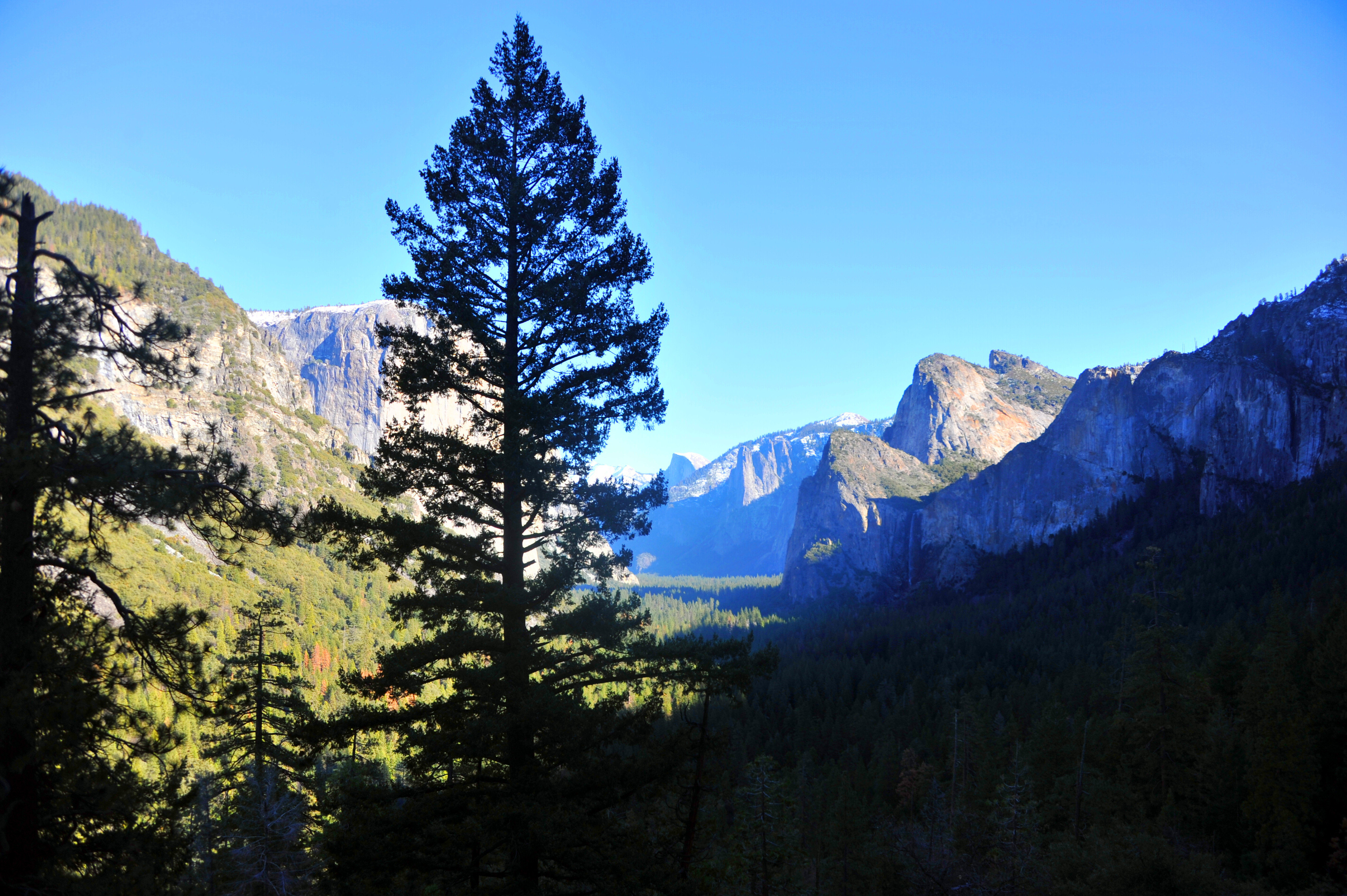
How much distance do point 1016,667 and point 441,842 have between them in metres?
91.4

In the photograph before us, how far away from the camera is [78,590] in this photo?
7754mm

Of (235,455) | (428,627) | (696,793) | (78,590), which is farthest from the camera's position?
(696,793)

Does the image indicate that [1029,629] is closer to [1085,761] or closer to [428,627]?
[1085,761]

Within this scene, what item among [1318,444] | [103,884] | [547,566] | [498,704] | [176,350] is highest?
[1318,444]

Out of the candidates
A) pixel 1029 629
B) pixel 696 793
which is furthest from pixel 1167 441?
pixel 696 793

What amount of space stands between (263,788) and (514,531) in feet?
46.9

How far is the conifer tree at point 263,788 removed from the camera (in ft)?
58.6

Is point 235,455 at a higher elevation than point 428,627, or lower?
higher

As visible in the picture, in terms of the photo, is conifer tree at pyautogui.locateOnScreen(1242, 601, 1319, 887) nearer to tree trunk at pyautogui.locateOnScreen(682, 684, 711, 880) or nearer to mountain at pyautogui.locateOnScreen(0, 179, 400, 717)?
tree trunk at pyautogui.locateOnScreen(682, 684, 711, 880)

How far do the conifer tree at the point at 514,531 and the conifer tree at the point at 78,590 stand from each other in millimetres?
2237

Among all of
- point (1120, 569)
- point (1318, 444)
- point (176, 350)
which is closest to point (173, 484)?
point (176, 350)

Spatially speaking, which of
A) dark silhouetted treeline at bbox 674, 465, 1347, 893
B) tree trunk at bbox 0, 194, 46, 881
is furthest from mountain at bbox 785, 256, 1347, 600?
tree trunk at bbox 0, 194, 46, 881

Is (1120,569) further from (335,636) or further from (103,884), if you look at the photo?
(103,884)

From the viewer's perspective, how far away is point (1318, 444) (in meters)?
110
